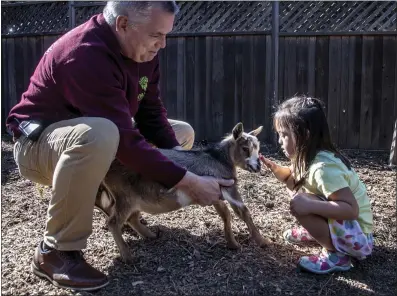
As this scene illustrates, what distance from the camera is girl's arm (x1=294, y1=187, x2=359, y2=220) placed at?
119 inches

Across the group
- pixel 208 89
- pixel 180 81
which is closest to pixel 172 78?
pixel 180 81

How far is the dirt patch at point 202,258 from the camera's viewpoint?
294cm

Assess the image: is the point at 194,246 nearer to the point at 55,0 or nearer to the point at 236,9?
the point at 236,9

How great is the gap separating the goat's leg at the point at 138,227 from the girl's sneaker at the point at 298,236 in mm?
960

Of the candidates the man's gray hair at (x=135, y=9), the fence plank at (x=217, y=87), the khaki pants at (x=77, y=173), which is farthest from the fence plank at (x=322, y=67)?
the khaki pants at (x=77, y=173)

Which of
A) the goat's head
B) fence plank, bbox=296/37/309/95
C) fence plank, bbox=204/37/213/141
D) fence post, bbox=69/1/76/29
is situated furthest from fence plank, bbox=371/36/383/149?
fence post, bbox=69/1/76/29

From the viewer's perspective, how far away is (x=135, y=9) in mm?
2883

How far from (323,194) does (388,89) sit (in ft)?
14.9

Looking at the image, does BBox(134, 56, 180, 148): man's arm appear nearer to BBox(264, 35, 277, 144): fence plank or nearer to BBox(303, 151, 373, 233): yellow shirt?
BBox(303, 151, 373, 233): yellow shirt

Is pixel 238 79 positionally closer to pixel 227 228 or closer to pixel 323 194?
pixel 227 228

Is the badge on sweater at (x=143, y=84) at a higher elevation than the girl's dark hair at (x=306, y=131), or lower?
higher

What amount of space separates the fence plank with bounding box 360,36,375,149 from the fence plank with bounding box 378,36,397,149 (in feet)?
0.52

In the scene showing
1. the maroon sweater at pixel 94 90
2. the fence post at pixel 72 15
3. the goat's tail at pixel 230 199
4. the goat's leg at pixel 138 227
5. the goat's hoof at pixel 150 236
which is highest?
the fence post at pixel 72 15

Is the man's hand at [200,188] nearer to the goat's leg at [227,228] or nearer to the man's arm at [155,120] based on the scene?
the goat's leg at [227,228]
